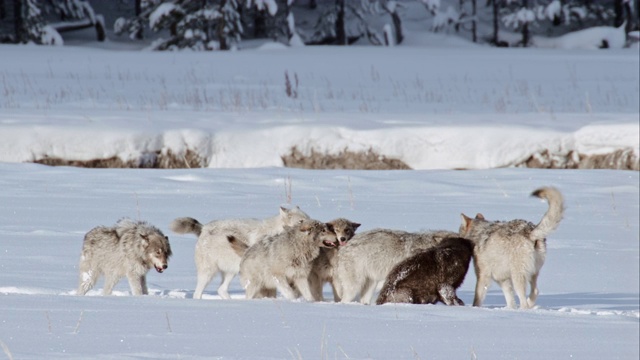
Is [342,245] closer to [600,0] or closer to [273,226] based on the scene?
[273,226]

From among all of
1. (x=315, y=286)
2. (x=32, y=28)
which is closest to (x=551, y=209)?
(x=315, y=286)

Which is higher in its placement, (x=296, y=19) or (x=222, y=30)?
(x=222, y=30)

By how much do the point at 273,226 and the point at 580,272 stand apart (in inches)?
124

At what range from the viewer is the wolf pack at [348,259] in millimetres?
8156

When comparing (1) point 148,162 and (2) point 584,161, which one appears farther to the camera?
(2) point 584,161

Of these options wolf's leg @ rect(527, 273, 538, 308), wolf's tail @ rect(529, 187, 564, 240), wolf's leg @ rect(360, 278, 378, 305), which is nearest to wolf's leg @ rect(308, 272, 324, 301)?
wolf's leg @ rect(360, 278, 378, 305)

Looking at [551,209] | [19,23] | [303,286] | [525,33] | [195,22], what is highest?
[551,209]

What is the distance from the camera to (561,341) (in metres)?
6.18

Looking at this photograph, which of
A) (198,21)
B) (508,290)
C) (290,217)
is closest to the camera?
(508,290)

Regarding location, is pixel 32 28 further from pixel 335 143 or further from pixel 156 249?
pixel 156 249

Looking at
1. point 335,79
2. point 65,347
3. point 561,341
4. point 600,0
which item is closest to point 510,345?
point 561,341

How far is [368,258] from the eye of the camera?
27.9ft

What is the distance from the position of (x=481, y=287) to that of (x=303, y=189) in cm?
720

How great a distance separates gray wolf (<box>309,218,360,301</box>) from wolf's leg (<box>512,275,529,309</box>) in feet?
4.22
